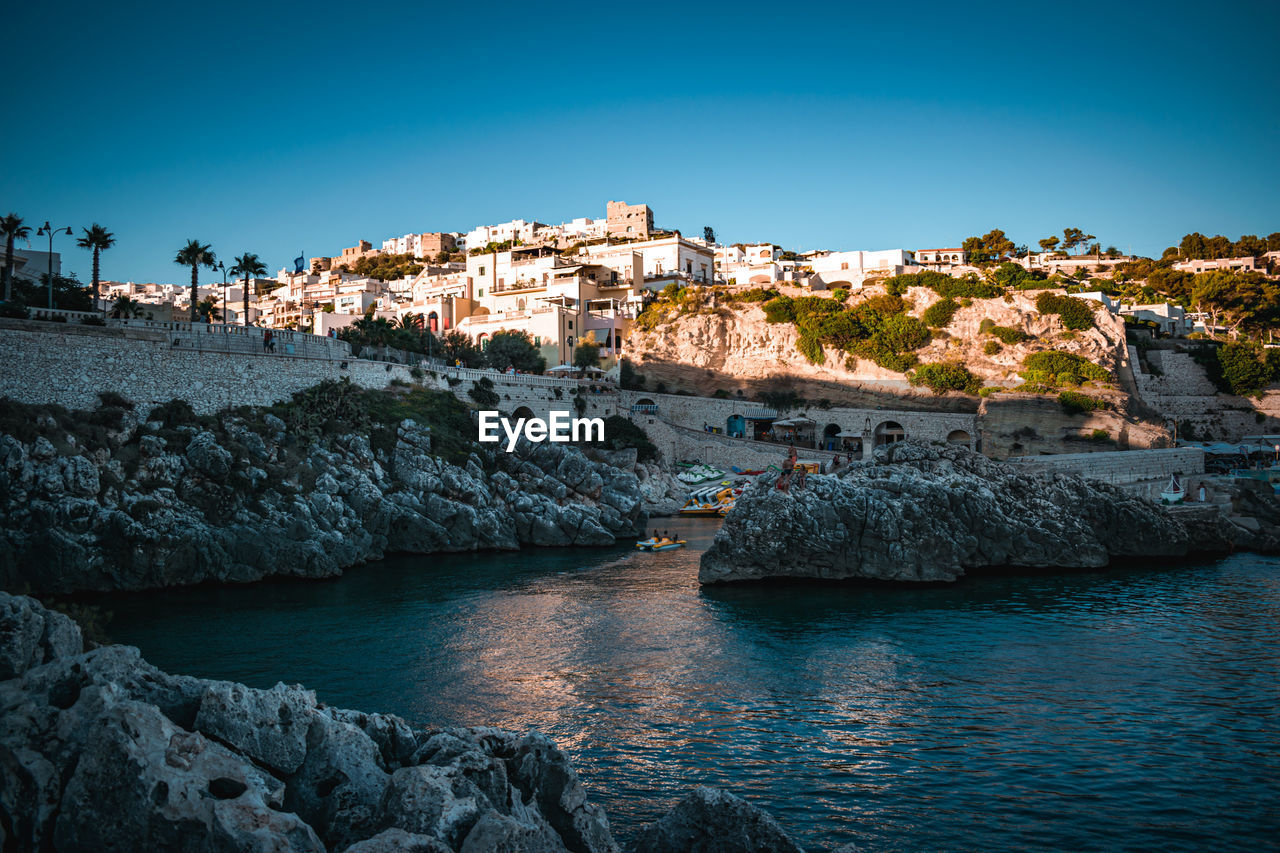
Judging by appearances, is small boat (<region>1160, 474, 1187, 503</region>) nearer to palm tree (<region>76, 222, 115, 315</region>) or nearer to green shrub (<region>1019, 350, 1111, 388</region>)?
green shrub (<region>1019, 350, 1111, 388</region>)

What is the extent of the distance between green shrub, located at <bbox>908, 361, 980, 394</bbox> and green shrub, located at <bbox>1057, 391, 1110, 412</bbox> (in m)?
7.57

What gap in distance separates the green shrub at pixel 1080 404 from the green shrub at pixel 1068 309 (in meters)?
9.84

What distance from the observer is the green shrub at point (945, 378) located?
59.3 metres

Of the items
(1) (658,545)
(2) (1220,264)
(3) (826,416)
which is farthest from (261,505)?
(2) (1220,264)

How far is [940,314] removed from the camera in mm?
63156

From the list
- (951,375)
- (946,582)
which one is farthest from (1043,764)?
(951,375)

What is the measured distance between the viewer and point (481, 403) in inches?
1914

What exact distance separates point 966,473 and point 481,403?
27928 millimetres

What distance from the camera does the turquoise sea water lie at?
12.3 metres

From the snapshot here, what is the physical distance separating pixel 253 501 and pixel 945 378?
1841 inches

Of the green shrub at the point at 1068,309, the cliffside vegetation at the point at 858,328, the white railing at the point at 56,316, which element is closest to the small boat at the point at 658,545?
the white railing at the point at 56,316

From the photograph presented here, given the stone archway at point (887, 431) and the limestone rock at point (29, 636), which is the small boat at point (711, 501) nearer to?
the stone archway at point (887, 431)

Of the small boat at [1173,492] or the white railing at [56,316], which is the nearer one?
the white railing at [56,316]

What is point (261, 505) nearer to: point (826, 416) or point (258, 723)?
point (258, 723)
